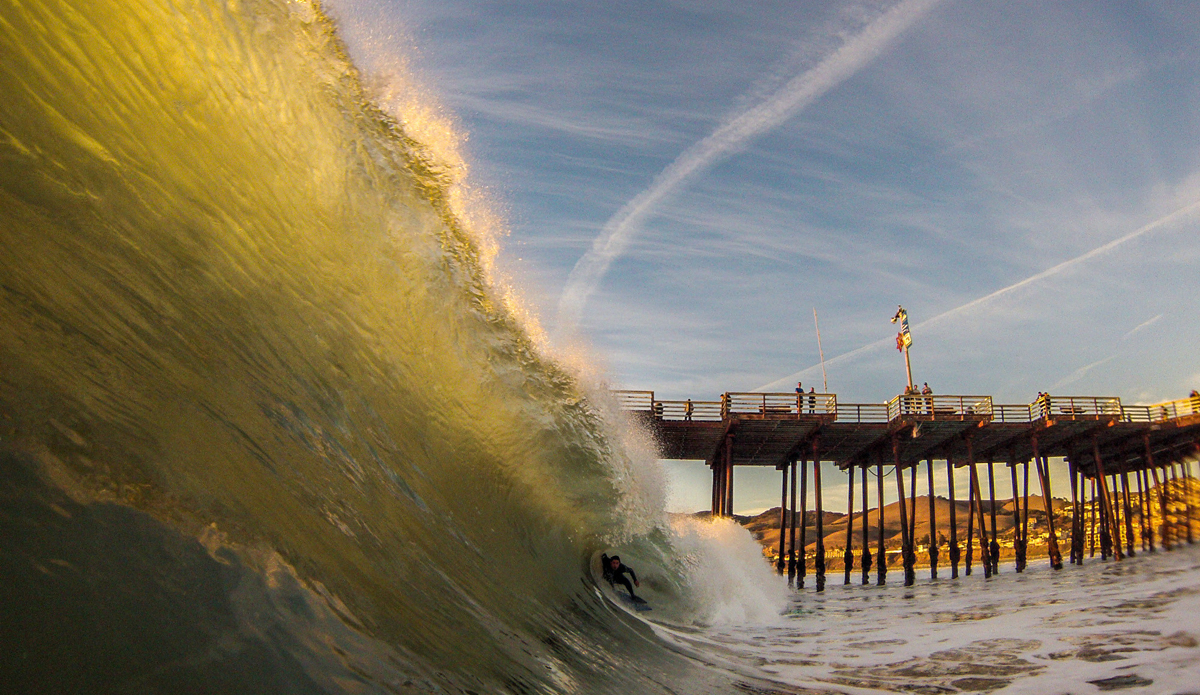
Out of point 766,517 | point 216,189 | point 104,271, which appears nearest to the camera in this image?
point 104,271

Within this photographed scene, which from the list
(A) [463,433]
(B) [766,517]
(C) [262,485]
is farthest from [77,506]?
(B) [766,517]

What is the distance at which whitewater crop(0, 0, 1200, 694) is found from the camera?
1.68 metres

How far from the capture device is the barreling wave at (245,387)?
164 cm

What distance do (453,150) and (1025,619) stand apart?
789 centimetres

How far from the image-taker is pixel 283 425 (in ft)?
10.3

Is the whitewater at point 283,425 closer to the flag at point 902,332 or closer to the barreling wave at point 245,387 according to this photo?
the barreling wave at point 245,387

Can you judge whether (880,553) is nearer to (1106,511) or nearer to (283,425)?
(1106,511)

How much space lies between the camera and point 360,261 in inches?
192

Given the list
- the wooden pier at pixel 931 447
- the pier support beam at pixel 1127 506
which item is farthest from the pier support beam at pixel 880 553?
the pier support beam at pixel 1127 506

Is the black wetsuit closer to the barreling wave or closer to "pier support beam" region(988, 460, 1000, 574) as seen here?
the barreling wave

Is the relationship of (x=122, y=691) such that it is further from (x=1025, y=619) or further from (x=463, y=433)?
(x=1025, y=619)

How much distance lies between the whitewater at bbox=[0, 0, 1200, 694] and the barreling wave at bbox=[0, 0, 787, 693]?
0.01 m

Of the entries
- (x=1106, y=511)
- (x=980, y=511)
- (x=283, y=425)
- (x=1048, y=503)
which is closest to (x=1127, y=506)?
(x=1106, y=511)

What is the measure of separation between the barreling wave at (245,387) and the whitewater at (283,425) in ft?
0.04
